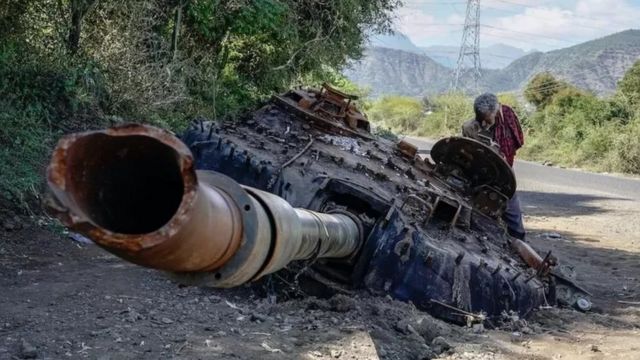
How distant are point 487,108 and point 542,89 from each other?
45045 millimetres

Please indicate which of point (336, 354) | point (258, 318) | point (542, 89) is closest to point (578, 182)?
point (258, 318)

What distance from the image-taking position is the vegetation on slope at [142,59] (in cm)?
938

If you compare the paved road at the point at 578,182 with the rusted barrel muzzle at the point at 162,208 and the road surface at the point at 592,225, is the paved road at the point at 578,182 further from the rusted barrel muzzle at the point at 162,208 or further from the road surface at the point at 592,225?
the rusted barrel muzzle at the point at 162,208

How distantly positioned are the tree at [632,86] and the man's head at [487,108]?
88.8ft

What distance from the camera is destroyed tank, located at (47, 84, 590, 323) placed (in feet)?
6.76

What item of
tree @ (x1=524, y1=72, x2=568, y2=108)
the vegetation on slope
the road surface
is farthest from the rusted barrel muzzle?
tree @ (x1=524, y1=72, x2=568, y2=108)

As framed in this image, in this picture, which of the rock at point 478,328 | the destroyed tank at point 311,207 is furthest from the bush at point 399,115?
the rock at point 478,328

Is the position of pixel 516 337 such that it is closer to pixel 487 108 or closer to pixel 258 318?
pixel 258 318

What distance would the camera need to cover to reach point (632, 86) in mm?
34719

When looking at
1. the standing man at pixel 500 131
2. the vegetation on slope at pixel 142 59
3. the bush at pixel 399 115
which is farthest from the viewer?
the bush at pixel 399 115

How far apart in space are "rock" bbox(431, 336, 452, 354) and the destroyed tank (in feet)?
1.40

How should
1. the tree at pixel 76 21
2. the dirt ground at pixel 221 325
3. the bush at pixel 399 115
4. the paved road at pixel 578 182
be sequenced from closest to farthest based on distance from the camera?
the dirt ground at pixel 221 325 < the tree at pixel 76 21 < the paved road at pixel 578 182 < the bush at pixel 399 115

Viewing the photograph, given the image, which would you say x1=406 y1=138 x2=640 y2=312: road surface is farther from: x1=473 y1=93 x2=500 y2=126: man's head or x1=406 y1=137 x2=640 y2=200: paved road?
x1=473 y1=93 x2=500 y2=126: man's head

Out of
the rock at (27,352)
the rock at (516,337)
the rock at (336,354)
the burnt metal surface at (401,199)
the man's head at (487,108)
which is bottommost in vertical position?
the rock at (516,337)
